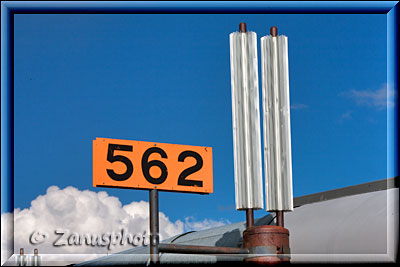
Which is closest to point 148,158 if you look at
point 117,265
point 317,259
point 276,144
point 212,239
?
point 276,144

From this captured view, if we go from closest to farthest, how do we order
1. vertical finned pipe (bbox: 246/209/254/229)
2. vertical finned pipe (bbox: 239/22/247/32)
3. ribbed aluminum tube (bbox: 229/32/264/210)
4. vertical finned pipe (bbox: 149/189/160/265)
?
vertical finned pipe (bbox: 149/189/160/265)
ribbed aluminum tube (bbox: 229/32/264/210)
vertical finned pipe (bbox: 246/209/254/229)
vertical finned pipe (bbox: 239/22/247/32)

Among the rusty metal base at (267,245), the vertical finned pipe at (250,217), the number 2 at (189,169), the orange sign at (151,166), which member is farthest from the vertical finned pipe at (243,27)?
the rusty metal base at (267,245)

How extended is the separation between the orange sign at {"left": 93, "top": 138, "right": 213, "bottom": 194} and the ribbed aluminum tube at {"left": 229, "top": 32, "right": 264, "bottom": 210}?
0.46 m

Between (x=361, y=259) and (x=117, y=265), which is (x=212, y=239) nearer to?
(x=117, y=265)

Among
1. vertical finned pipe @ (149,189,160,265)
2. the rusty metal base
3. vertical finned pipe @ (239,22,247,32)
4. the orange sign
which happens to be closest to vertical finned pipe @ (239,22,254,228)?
vertical finned pipe @ (239,22,247,32)

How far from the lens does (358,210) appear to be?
11555mm

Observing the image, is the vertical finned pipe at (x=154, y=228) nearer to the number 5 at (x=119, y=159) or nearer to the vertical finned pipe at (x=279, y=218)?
the number 5 at (x=119, y=159)

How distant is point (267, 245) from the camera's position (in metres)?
10.5

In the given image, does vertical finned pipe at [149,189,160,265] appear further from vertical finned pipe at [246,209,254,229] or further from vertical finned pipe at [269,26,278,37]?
vertical finned pipe at [269,26,278,37]

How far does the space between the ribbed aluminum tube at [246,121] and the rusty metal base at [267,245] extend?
37 cm

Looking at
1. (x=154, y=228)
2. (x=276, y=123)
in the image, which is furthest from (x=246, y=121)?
(x=154, y=228)

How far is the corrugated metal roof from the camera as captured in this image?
34.4 ft

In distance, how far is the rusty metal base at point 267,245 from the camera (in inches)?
411

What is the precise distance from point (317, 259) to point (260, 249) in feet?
3.59
